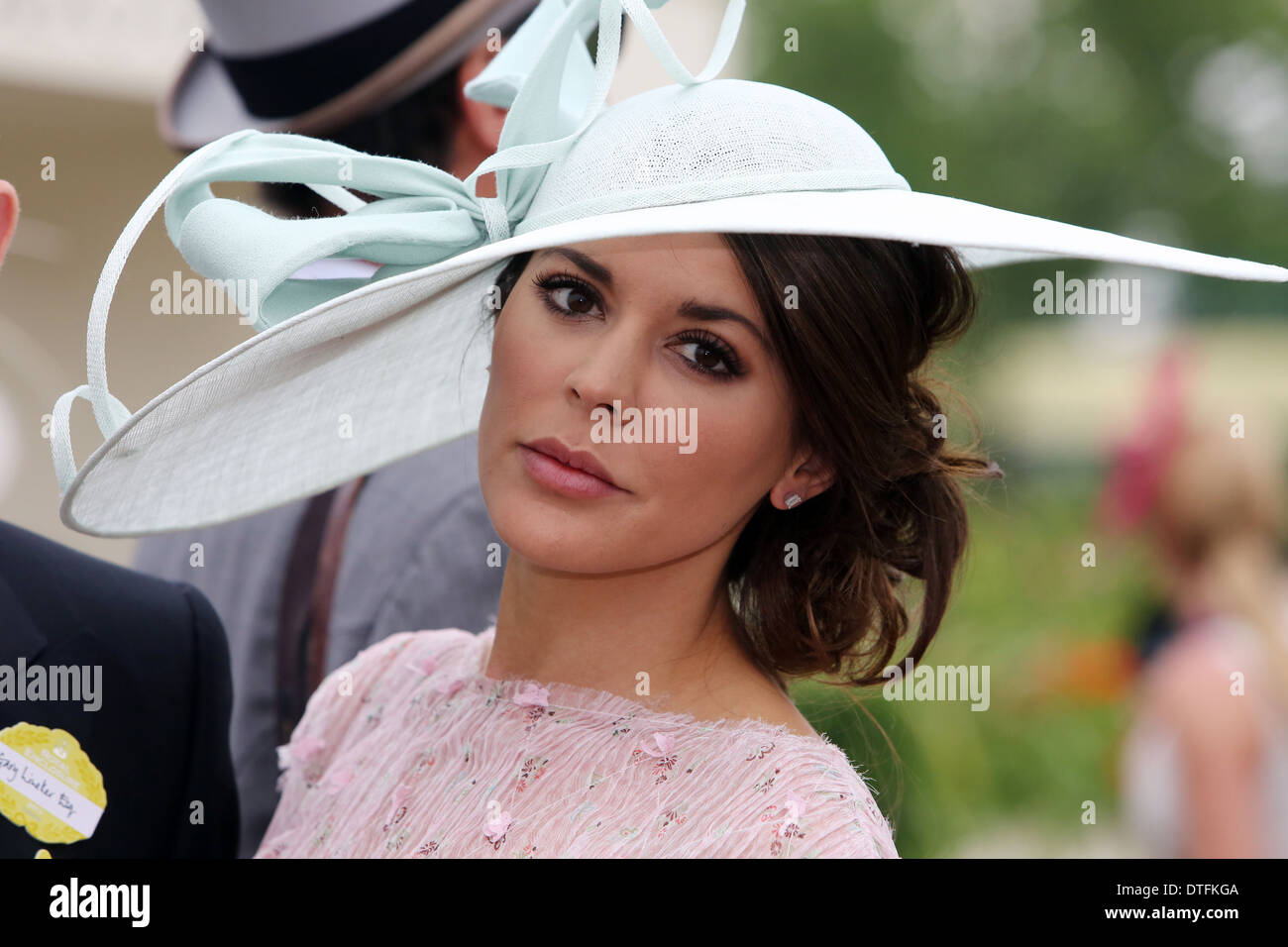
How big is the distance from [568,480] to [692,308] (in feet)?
0.87

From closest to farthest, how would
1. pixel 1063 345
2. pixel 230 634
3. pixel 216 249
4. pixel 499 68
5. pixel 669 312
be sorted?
pixel 669 312
pixel 216 249
pixel 499 68
pixel 230 634
pixel 1063 345

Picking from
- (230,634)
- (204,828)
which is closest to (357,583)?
(230,634)

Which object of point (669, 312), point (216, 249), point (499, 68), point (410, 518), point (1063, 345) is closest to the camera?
point (669, 312)

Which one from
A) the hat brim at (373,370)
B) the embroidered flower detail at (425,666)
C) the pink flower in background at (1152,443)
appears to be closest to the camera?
the hat brim at (373,370)

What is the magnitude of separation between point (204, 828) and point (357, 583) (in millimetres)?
510

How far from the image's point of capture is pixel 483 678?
6.39 ft

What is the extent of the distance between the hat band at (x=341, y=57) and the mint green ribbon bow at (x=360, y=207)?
68cm

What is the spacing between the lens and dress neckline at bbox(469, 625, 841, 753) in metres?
1.68

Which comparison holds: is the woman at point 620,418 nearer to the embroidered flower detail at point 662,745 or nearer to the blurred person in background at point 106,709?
the embroidered flower detail at point 662,745

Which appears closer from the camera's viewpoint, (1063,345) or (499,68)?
(499,68)

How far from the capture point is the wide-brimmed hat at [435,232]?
4.83 ft

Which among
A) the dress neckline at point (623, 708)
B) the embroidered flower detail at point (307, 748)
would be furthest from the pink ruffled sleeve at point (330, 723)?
the dress neckline at point (623, 708)
